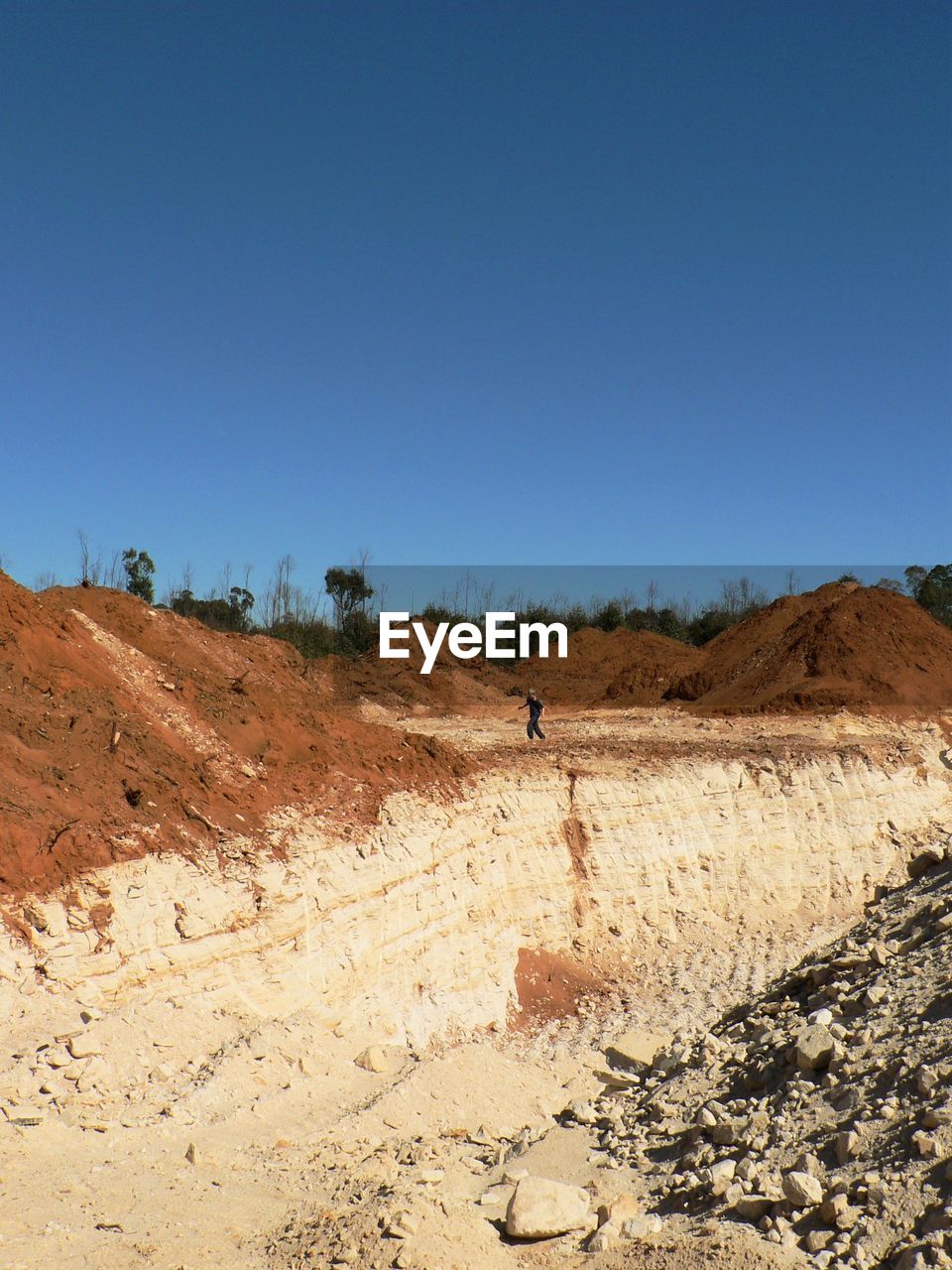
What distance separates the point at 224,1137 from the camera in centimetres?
855

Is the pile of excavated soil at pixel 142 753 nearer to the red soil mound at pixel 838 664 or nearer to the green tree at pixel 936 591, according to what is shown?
the red soil mound at pixel 838 664

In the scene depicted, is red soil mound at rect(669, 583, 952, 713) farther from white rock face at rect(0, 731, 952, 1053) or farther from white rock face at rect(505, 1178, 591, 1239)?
white rock face at rect(505, 1178, 591, 1239)

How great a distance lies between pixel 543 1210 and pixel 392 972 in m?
5.63

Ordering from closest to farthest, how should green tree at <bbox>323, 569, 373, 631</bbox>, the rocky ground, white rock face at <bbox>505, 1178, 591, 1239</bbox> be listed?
the rocky ground → white rock face at <bbox>505, 1178, 591, 1239</bbox> → green tree at <bbox>323, 569, 373, 631</bbox>

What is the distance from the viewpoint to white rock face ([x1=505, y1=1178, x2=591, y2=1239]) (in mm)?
7008

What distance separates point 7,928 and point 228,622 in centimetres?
4139

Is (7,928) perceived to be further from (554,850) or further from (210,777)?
(554,850)

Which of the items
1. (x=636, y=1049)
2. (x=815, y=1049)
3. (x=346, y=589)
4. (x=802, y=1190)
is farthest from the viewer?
(x=346, y=589)

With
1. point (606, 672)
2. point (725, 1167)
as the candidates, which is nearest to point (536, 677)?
point (606, 672)

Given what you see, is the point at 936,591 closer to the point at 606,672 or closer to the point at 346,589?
the point at 606,672

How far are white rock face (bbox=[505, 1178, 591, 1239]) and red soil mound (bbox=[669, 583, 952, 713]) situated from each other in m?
20.9

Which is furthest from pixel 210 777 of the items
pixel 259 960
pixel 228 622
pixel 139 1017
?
pixel 228 622

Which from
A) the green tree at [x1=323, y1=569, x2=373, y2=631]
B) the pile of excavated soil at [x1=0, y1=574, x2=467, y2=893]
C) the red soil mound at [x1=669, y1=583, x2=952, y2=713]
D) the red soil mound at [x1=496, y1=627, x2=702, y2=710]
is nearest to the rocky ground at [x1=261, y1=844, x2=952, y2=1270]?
the pile of excavated soil at [x1=0, y1=574, x2=467, y2=893]

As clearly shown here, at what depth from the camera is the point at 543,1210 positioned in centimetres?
704
